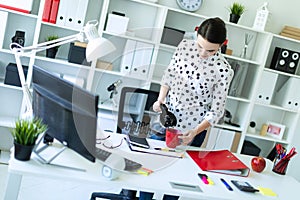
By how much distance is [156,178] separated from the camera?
5.41 ft

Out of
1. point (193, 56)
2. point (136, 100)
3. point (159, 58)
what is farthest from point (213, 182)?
point (159, 58)

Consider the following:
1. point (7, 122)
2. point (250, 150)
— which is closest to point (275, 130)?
point (250, 150)

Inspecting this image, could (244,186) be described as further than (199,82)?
No

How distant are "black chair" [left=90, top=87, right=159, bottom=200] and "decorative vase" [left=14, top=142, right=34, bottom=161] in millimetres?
749

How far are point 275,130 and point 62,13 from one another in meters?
2.33

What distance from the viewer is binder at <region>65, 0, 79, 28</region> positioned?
3.02 m

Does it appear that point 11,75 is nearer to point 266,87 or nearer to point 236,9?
point 236,9

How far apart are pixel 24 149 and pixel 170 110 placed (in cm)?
93

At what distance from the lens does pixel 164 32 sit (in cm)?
326

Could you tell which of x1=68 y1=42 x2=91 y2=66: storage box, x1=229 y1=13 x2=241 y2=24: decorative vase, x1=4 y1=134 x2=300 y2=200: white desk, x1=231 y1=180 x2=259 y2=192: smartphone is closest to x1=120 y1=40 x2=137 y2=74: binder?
x1=68 y1=42 x2=91 y2=66: storage box

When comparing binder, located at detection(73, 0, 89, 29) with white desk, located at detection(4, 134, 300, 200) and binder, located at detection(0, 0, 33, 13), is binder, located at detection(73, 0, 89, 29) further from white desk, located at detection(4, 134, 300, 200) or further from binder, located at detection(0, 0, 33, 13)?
white desk, located at detection(4, 134, 300, 200)

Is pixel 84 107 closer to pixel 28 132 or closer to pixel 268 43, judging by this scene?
pixel 28 132

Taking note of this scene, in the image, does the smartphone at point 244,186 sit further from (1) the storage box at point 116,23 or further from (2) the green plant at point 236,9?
(2) the green plant at point 236,9

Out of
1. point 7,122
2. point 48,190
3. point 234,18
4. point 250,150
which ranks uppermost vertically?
point 234,18
